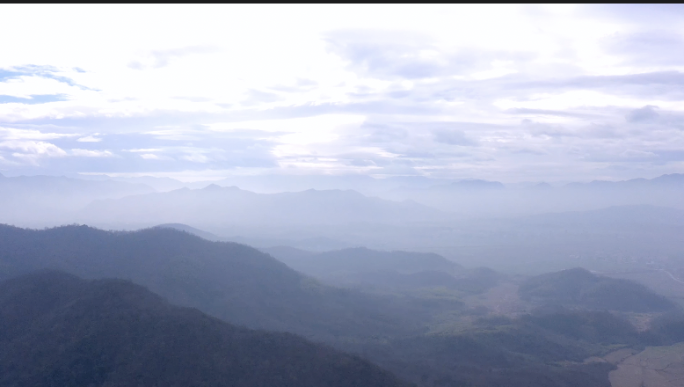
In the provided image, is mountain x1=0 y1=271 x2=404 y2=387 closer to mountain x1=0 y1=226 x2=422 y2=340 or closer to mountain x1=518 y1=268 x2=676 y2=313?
mountain x1=0 y1=226 x2=422 y2=340

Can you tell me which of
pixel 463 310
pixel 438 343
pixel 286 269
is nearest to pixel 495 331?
pixel 438 343

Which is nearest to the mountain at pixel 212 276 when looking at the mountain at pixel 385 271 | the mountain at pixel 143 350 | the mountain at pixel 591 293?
the mountain at pixel 143 350

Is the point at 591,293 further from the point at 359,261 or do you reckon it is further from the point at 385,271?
the point at 359,261

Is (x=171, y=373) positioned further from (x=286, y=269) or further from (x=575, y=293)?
(x=575, y=293)

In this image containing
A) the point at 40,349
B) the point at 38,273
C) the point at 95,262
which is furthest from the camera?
the point at 95,262

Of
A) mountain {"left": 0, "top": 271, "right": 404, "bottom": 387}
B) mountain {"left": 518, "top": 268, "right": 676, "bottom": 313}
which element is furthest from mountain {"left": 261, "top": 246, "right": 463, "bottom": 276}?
mountain {"left": 0, "top": 271, "right": 404, "bottom": 387}
